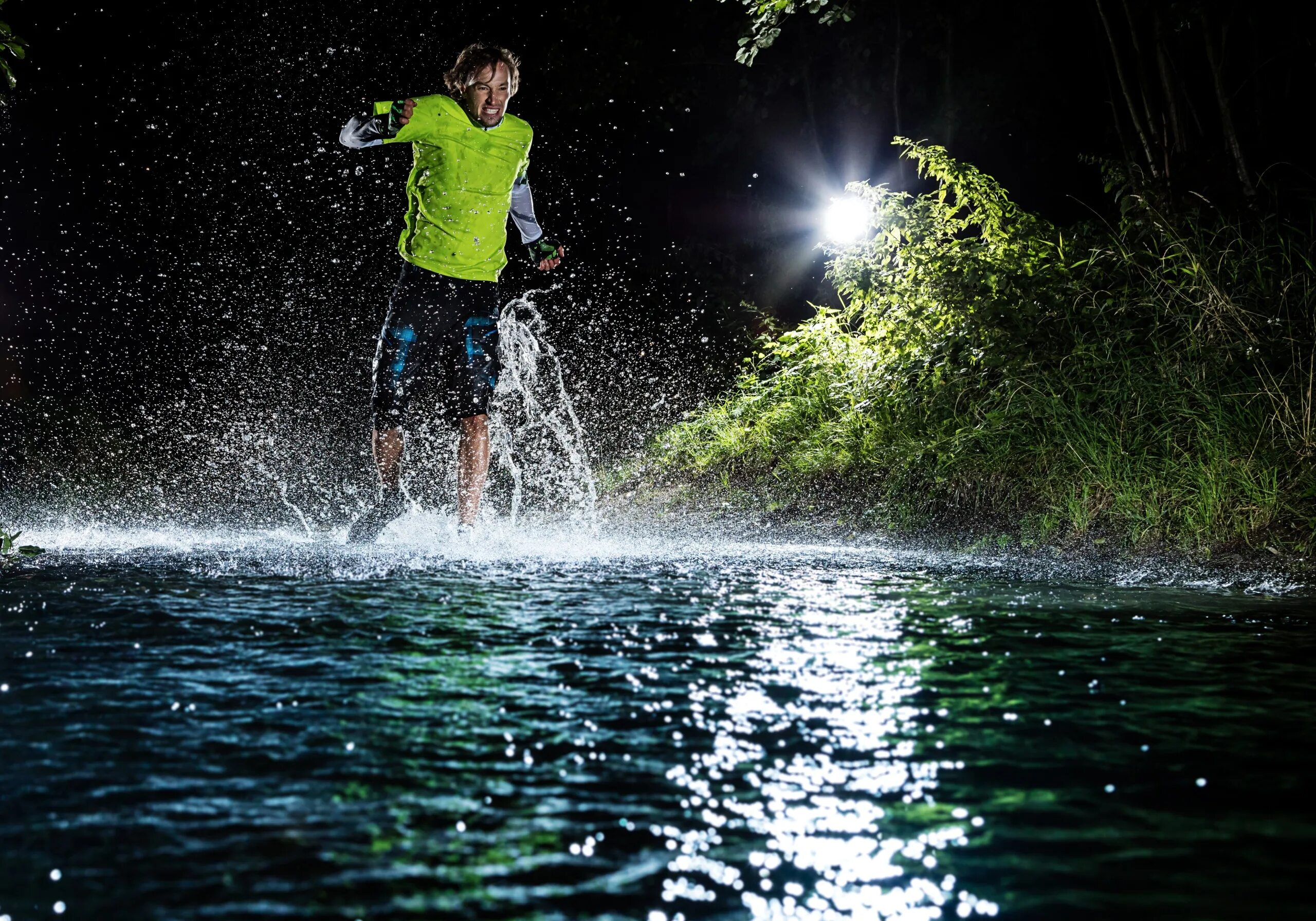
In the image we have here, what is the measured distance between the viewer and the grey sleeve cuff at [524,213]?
6.22 metres

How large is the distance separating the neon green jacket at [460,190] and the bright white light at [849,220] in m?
3.29

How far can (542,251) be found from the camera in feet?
20.4

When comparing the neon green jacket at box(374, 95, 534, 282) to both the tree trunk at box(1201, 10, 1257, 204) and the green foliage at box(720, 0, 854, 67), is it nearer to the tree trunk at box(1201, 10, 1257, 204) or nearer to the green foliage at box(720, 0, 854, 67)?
the green foliage at box(720, 0, 854, 67)

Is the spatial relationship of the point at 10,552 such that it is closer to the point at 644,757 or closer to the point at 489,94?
Answer: the point at 489,94

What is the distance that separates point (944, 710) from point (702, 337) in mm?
10609

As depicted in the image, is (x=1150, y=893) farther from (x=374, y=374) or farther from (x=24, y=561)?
(x=374, y=374)

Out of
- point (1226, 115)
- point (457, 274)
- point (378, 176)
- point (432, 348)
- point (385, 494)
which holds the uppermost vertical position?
point (378, 176)

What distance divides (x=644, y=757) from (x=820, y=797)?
13.1 inches

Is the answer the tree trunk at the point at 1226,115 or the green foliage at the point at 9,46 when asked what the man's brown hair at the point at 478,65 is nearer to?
the green foliage at the point at 9,46

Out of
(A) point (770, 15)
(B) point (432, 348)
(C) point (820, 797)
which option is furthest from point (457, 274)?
(C) point (820, 797)

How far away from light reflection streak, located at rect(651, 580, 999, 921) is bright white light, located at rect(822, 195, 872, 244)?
608 centimetres

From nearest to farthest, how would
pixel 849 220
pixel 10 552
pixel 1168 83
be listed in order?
pixel 10 552
pixel 1168 83
pixel 849 220

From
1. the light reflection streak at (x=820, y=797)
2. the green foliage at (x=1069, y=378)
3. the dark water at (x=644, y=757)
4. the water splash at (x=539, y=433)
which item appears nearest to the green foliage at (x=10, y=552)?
the dark water at (x=644, y=757)

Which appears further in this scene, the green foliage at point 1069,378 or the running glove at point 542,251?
the running glove at point 542,251
